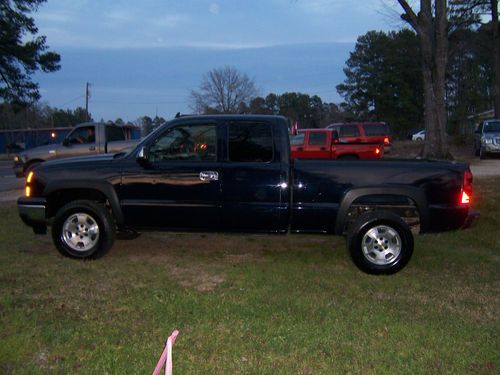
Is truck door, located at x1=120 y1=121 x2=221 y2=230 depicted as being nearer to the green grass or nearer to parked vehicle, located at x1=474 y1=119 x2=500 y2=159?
the green grass

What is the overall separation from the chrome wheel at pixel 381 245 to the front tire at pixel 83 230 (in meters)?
3.02

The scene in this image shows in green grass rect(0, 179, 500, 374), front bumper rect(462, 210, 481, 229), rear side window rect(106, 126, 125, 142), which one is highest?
rear side window rect(106, 126, 125, 142)

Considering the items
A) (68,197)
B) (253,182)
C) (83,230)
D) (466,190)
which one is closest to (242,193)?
(253,182)

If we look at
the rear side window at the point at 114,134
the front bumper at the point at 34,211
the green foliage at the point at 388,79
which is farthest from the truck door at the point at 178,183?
the green foliage at the point at 388,79

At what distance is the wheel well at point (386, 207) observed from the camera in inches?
252

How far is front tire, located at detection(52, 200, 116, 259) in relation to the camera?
674 cm

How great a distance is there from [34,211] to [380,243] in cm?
415

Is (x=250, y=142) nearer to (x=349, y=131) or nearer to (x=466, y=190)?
(x=466, y=190)

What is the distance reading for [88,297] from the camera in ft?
17.7

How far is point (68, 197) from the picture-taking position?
704cm

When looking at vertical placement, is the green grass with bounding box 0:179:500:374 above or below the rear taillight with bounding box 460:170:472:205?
below

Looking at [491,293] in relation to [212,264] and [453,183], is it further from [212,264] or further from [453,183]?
[212,264]

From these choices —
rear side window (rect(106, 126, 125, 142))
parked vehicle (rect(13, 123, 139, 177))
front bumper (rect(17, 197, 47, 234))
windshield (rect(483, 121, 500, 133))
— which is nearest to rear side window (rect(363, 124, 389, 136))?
windshield (rect(483, 121, 500, 133))

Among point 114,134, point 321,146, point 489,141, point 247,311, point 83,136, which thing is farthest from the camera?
point 489,141
